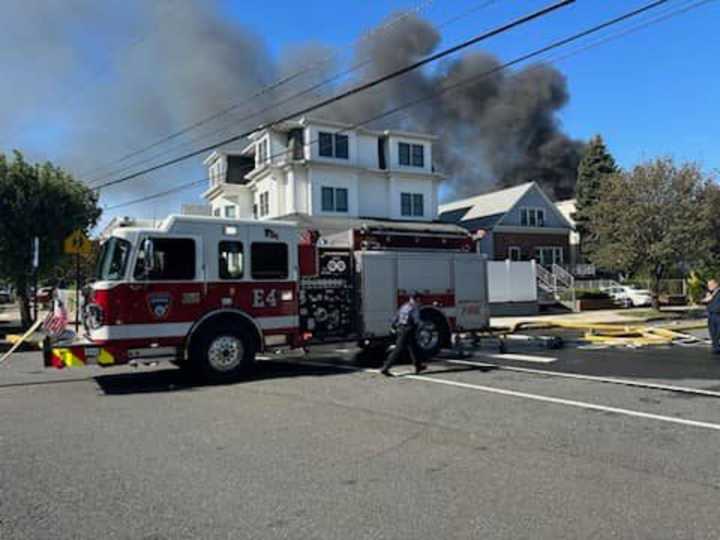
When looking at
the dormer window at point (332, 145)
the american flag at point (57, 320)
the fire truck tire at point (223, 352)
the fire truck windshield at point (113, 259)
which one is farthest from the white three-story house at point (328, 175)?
the fire truck tire at point (223, 352)

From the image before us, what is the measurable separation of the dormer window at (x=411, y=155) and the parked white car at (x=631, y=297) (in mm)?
13343

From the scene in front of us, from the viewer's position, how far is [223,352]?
36.2 ft

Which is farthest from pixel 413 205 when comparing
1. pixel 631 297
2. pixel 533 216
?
pixel 631 297

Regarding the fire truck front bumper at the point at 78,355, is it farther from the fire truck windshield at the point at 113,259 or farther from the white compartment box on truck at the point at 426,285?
the white compartment box on truck at the point at 426,285

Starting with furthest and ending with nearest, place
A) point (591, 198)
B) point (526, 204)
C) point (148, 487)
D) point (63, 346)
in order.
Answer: point (591, 198) → point (526, 204) → point (63, 346) → point (148, 487)

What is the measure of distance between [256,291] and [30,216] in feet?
47.3

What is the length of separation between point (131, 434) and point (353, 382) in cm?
427

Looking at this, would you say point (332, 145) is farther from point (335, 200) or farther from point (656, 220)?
point (656, 220)

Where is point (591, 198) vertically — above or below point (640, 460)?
above

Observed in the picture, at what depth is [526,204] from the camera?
4500cm

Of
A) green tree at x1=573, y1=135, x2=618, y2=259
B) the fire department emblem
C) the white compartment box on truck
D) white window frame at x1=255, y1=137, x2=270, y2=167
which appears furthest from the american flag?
green tree at x1=573, y1=135, x2=618, y2=259

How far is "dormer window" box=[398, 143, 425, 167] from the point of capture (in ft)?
132

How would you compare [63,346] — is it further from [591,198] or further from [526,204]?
[591,198]

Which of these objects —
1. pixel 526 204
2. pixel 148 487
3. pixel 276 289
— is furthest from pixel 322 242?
pixel 526 204
